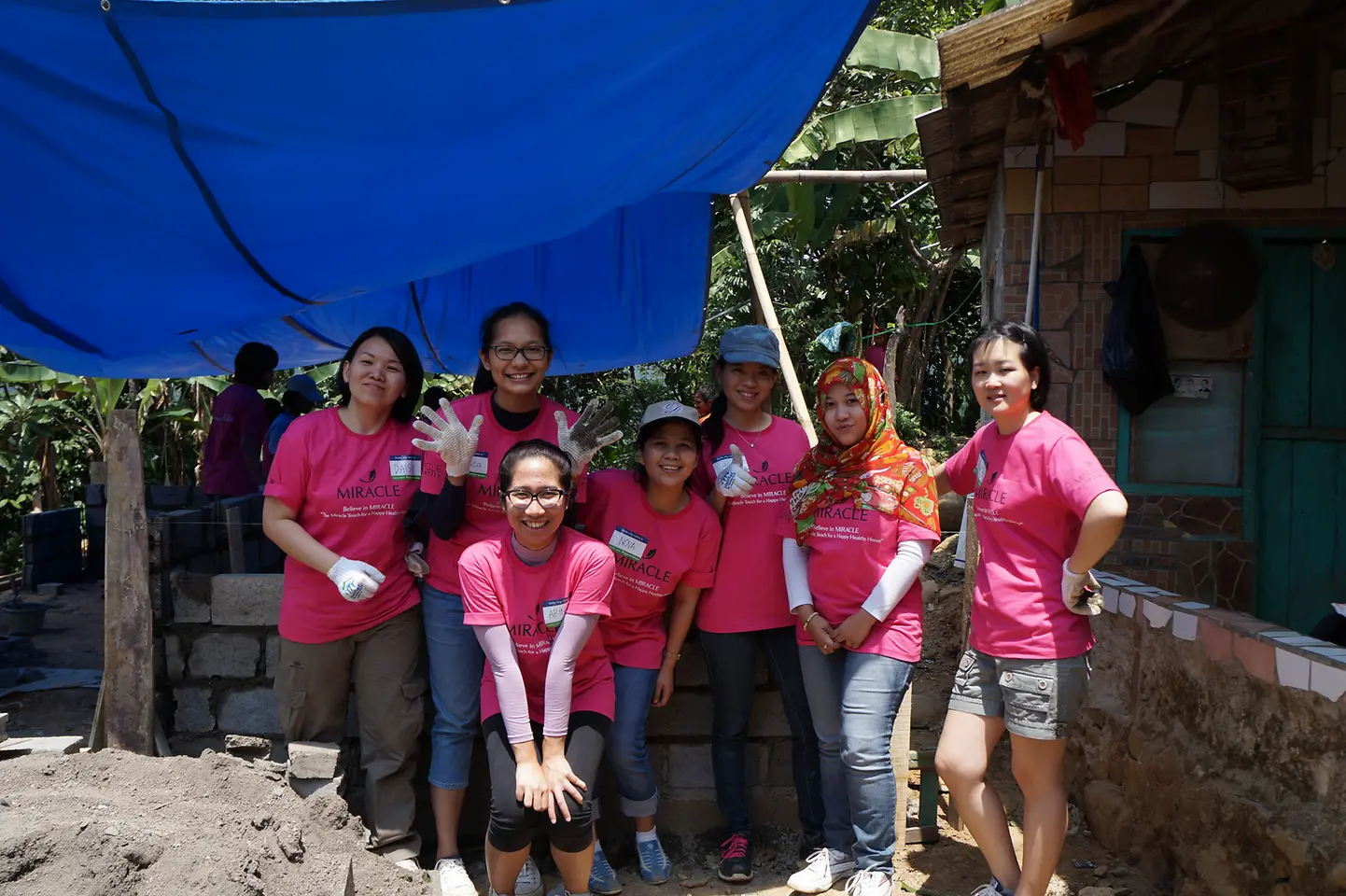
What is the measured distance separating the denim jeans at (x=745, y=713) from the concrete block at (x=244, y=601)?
1.64 meters

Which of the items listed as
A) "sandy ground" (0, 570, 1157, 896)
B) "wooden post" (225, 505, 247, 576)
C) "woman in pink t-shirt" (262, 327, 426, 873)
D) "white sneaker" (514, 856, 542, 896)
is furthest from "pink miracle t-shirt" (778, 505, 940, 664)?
"wooden post" (225, 505, 247, 576)

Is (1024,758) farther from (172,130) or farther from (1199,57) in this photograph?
(1199,57)

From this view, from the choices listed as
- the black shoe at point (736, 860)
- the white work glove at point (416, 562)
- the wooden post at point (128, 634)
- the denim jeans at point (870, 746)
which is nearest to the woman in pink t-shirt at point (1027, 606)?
the denim jeans at point (870, 746)

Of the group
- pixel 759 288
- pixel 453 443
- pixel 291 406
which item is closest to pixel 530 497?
pixel 453 443

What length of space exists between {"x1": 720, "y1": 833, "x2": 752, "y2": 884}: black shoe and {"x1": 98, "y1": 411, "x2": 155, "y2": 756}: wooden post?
80.0 inches

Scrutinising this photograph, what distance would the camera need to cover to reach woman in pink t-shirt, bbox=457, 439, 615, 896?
302 cm

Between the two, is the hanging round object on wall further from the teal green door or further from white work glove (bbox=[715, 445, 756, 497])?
white work glove (bbox=[715, 445, 756, 497])

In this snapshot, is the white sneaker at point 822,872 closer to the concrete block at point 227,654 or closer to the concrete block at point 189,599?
the concrete block at point 227,654

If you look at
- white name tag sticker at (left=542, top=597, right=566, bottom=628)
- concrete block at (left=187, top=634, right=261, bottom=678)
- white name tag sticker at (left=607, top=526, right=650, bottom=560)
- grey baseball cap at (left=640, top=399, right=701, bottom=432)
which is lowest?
concrete block at (left=187, top=634, right=261, bottom=678)

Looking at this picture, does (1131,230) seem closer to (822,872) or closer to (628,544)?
(628,544)

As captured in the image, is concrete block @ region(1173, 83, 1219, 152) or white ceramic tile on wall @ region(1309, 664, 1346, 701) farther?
concrete block @ region(1173, 83, 1219, 152)

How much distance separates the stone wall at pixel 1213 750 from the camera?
2770mm

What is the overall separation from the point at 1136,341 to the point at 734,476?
2.66 meters

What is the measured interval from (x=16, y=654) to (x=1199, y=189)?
23.7 ft
